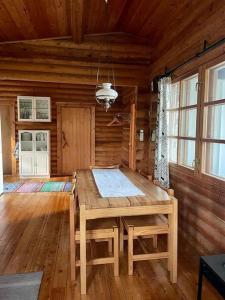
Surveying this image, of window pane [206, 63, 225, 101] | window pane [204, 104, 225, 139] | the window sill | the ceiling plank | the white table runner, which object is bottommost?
the white table runner

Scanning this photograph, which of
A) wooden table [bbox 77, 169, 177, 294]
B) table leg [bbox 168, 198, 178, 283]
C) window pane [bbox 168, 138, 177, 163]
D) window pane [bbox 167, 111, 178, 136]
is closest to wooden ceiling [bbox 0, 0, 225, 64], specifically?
window pane [bbox 167, 111, 178, 136]

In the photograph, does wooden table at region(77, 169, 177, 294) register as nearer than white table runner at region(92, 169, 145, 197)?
Yes

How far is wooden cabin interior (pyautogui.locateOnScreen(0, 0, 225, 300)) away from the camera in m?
1.99

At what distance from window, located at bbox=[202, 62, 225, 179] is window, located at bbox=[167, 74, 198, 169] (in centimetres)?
22

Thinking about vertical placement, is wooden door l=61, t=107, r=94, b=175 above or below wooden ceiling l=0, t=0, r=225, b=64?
below

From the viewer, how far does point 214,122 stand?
2.31m

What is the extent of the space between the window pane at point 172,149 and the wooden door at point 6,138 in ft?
16.0

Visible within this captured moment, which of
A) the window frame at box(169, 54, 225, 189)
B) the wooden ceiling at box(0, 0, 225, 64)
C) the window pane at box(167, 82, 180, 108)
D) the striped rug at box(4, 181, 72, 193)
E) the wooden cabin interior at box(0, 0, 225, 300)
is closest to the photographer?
the wooden cabin interior at box(0, 0, 225, 300)

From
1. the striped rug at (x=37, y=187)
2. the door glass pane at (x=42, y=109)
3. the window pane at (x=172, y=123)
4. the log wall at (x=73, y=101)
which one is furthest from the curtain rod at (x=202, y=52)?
the door glass pane at (x=42, y=109)

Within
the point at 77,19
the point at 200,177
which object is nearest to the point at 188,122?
the point at 200,177

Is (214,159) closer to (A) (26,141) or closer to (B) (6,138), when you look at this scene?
(A) (26,141)

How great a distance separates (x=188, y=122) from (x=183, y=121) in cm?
11

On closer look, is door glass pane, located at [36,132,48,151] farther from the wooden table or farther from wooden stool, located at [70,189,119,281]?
wooden stool, located at [70,189,119,281]

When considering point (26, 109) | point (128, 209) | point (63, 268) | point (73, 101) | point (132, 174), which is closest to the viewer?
point (128, 209)
